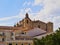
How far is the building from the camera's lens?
226 ft

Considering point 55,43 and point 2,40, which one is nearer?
point 55,43

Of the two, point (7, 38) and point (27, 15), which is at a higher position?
point (27, 15)

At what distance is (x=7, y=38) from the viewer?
236 ft

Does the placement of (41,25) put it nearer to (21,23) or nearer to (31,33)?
(21,23)

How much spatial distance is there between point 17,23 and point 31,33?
12039mm

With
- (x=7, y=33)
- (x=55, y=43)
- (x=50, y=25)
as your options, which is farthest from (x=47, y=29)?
(x=55, y=43)

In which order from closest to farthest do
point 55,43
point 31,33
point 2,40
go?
1. point 55,43
2. point 2,40
3. point 31,33

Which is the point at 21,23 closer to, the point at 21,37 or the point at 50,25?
the point at 50,25

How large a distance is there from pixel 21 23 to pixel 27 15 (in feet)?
8.43

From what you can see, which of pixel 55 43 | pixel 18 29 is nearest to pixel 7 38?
pixel 18 29

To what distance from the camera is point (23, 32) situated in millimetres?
76812

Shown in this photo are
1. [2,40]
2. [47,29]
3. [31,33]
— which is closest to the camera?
[2,40]

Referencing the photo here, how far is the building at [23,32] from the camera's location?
226 ft

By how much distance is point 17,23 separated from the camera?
285 ft
